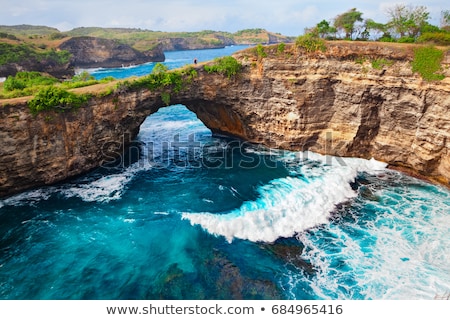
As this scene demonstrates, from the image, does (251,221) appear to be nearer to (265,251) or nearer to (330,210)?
(265,251)

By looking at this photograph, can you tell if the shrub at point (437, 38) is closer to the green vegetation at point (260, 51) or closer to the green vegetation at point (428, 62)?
the green vegetation at point (428, 62)

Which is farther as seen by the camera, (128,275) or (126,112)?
(126,112)

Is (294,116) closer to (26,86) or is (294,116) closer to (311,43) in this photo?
(311,43)

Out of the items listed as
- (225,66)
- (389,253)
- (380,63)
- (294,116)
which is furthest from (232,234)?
(380,63)

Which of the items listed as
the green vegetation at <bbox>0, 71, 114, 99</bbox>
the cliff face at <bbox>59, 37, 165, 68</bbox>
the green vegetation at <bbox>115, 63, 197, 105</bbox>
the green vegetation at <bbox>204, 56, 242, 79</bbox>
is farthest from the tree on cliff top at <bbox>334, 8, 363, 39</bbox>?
the cliff face at <bbox>59, 37, 165, 68</bbox>

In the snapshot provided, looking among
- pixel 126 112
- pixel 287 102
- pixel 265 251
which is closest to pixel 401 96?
pixel 287 102

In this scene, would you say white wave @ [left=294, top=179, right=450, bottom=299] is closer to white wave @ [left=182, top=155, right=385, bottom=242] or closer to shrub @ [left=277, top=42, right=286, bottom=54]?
white wave @ [left=182, top=155, right=385, bottom=242]
